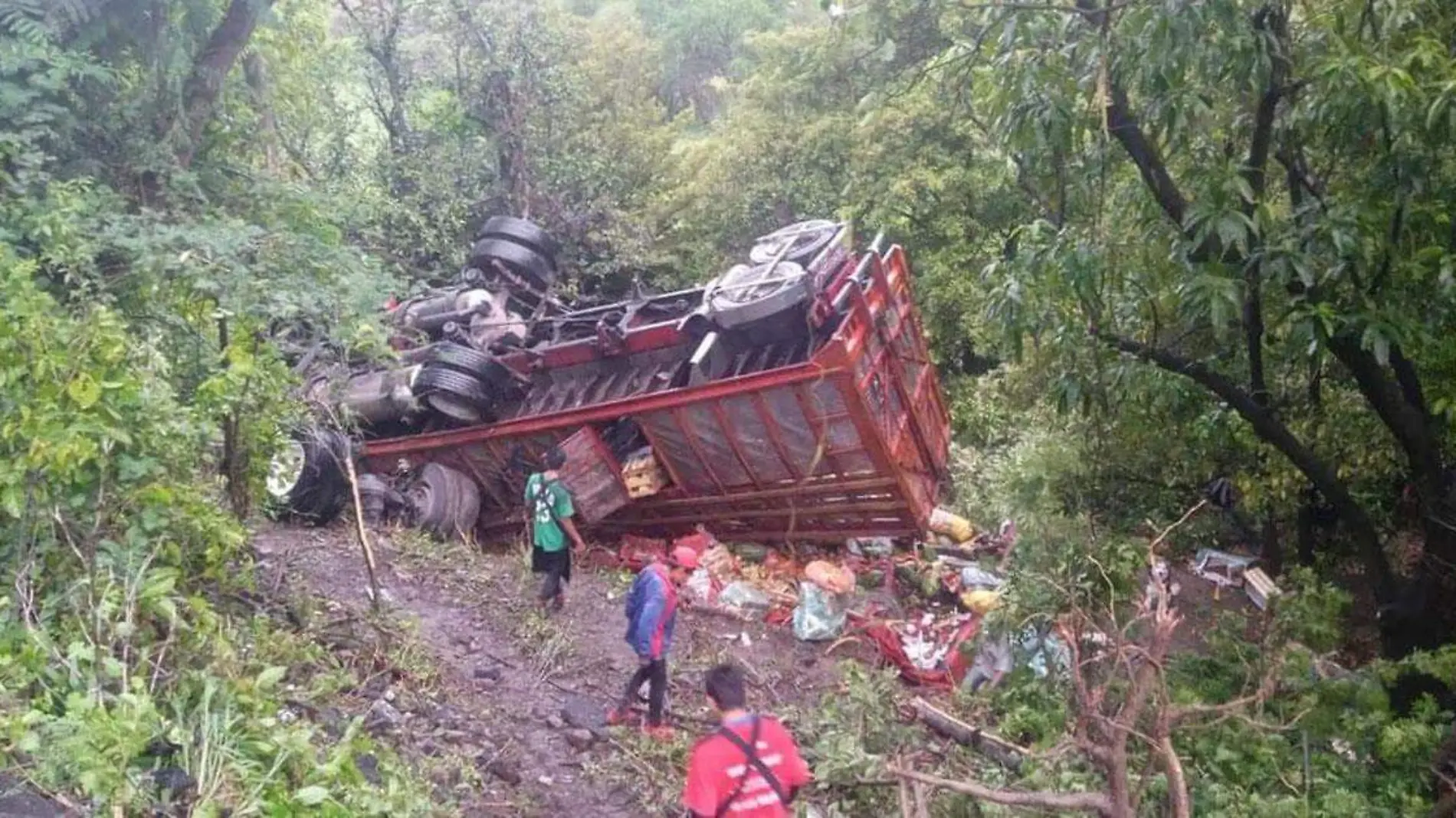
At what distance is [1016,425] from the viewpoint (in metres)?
12.3

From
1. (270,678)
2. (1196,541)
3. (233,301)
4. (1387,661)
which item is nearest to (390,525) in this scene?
(233,301)

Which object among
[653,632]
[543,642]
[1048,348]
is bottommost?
[543,642]

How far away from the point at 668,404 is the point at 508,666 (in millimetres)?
2553

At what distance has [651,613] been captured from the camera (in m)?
5.96

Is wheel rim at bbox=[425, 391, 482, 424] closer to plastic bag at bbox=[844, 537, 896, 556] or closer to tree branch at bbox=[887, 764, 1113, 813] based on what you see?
plastic bag at bbox=[844, 537, 896, 556]

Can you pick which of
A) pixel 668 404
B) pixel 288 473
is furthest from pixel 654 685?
pixel 668 404

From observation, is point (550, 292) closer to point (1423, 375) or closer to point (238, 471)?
point (238, 471)

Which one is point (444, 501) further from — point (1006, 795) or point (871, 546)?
point (1006, 795)

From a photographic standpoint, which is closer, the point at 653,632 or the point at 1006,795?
the point at 1006,795

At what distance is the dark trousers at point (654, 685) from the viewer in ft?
20.1

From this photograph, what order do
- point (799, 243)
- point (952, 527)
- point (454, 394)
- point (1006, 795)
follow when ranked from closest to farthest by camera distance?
point (1006, 795) < point (799, 243) < point (454, 394) < point (952, 527)

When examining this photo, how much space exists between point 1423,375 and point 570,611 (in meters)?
5.46

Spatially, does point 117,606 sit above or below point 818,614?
above

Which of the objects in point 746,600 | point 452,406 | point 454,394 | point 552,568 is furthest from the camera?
point 452,406
